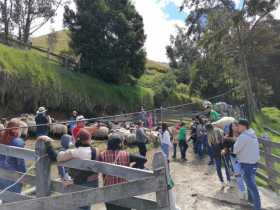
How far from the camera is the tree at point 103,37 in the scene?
2983 cm

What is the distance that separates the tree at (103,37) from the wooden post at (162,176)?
83.2ft

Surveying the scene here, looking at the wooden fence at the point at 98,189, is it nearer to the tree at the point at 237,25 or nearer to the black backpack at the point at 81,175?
the black backpack at the point at 81,175

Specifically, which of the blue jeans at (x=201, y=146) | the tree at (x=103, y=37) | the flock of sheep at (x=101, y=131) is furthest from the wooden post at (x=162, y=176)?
the tree at (x=103, y=37)

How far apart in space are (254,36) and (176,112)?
1013 centimetres

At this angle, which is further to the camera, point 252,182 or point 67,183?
point 252,182

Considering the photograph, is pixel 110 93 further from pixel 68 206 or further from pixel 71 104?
pixel 68 206

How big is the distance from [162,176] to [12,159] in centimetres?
314

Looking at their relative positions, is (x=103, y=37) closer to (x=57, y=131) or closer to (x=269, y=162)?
(x=57, y=131)

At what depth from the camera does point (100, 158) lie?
18.5ft

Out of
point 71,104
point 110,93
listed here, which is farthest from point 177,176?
point 110,93

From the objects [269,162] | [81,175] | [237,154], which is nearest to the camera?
[81,175]

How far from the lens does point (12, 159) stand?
676 centimetres

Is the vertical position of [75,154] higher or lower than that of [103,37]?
lower

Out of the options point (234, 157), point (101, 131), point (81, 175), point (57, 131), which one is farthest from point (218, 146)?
point (57, 131)
